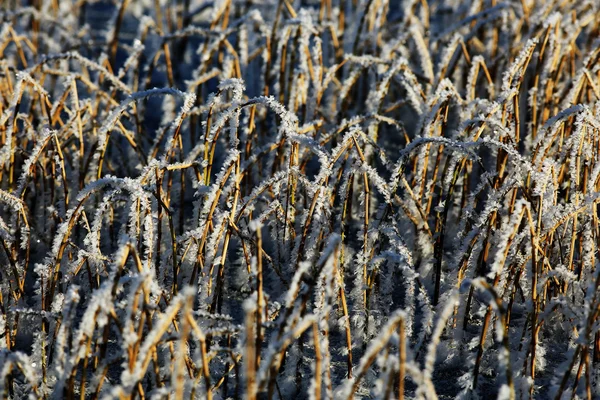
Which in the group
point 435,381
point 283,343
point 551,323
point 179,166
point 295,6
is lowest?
point 435,381

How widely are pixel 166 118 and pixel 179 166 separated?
2.52 ft

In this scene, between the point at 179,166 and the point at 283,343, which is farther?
the point at 179,166

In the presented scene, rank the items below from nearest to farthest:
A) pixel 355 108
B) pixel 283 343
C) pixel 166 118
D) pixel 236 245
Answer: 1. pixel 283 343
2. pixel 236 245
3. pixel 166 118
4. pixel 355 108

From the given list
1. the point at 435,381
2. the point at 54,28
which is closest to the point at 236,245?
the point at 435,381

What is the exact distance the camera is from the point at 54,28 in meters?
3.26

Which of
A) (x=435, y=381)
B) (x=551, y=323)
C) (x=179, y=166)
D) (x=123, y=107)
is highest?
(x=123, y=107)

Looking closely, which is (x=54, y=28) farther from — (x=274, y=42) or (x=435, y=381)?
(x=435, y=381)

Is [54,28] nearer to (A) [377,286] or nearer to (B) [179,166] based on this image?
(B) [179,166]

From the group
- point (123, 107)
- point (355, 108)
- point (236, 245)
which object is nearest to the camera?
point (123, 107)

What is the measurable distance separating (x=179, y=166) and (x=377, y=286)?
21.7 inches

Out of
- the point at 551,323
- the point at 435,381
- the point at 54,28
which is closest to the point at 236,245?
the point at 435,381

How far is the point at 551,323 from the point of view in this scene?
1.59 meters

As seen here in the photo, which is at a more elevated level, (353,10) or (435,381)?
(353,10)

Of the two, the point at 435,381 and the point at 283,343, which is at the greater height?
the point at 283,343
